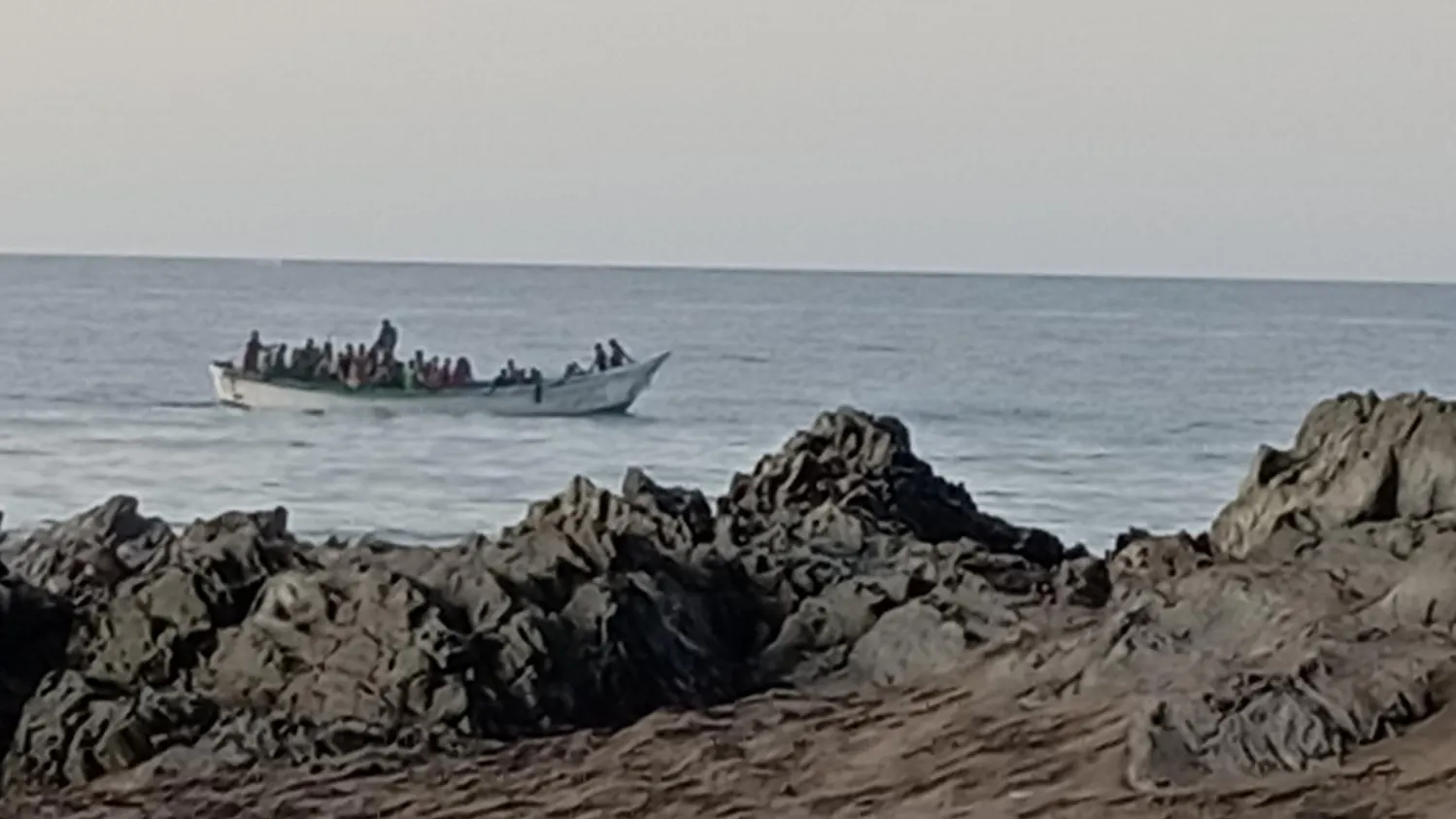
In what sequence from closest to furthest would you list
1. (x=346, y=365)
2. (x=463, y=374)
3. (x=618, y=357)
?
(x=346, y=365), (x=618, y=357), (x=463, y=374)

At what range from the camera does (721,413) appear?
1395 cm

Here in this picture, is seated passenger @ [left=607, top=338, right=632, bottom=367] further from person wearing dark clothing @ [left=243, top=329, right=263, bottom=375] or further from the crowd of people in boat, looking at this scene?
person wearing dark clothing @ [left=243, top=329, right=263, bottom=375]

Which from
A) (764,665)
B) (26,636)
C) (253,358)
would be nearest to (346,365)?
(253,358)

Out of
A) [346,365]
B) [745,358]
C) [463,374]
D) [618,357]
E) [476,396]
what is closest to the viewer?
[476,396]

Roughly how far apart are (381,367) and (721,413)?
1977 millimetres

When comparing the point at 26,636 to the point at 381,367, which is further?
the point at 381,367

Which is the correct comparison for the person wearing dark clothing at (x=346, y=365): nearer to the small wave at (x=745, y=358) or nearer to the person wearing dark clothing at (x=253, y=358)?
the person wearing dark clothing at (x=253, y=358)

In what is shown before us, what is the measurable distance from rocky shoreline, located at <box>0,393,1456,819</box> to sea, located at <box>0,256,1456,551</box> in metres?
4.08

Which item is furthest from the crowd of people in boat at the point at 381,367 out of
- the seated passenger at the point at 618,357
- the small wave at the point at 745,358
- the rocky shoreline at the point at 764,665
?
the rocky shoreline at the point at 764,665

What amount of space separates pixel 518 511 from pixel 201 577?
258 inches

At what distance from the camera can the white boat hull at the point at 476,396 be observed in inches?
532

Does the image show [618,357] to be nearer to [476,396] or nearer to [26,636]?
[476,396]

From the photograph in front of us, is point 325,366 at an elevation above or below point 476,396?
above

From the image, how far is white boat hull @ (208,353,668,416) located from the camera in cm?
1352
